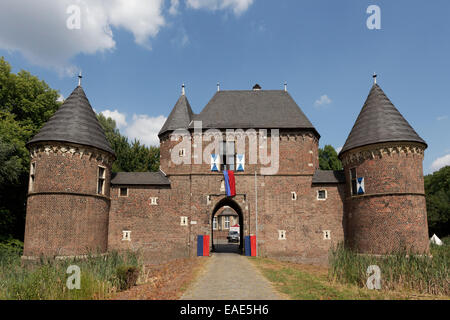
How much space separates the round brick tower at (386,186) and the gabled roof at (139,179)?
1229 cm

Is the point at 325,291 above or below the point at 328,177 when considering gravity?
below

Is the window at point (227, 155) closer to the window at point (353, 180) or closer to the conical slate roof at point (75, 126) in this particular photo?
the conical slate roof at point (75, 126)

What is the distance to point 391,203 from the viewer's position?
56.0 ft

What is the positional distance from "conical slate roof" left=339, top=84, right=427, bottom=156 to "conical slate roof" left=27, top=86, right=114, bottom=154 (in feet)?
50.9

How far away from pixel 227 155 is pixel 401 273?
13226mm

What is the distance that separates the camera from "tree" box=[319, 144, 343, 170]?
44094 millimetres

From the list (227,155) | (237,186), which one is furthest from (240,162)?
(237,186)

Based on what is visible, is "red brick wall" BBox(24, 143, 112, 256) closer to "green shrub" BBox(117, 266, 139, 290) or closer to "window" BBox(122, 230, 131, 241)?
"window" BBox(122, 230, 131, 241)

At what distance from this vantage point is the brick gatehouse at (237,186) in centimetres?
1672

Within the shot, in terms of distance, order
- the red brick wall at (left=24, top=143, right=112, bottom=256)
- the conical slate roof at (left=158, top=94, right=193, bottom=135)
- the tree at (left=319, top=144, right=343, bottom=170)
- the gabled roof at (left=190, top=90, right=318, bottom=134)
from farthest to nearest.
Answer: the tree at (left=319, top=144, right=343, bottom=170)
the conical slate roof at (left=158, top=94, right=193, bottom=135)
the gabled roof at (left=190, top=90, right=318, bottom=134)
the red brick wall at (left=24, top=143, right=112, bottom=256)

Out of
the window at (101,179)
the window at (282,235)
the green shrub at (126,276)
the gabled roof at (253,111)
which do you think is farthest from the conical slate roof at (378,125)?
the window at (101,179)

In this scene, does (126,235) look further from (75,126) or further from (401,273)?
(401,273)

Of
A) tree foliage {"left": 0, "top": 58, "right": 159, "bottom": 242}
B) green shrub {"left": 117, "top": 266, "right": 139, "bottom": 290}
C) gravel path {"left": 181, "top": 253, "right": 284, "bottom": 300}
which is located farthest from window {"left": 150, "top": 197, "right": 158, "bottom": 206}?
green shrub {"left": 117, "top": 266, "right": 139, "bottom": 290}
